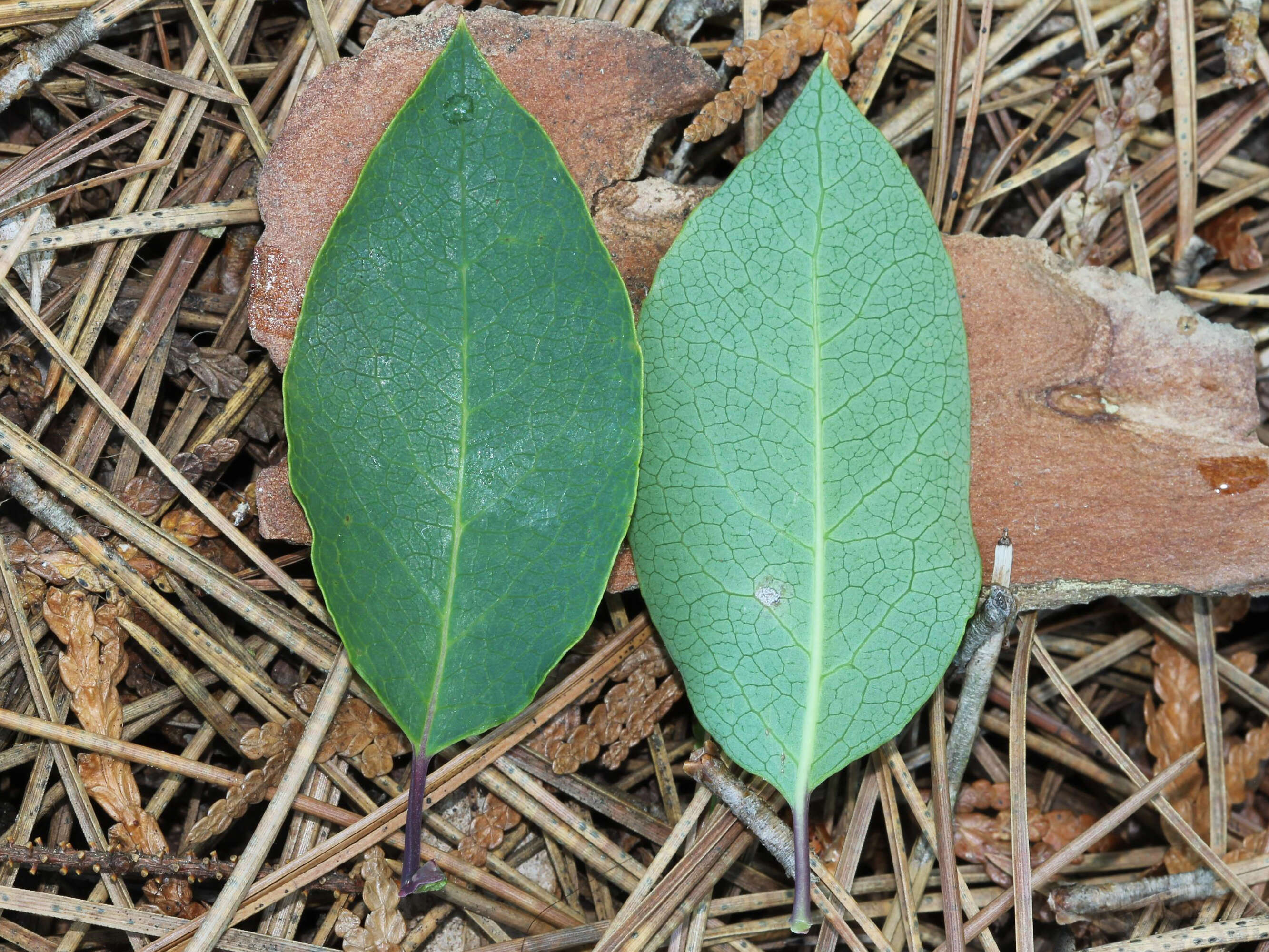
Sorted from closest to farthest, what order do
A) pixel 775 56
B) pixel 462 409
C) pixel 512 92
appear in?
pixel 462 409 < pixel 512 92 < pixel 775 56

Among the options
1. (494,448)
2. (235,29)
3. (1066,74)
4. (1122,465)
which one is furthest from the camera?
(1066,74)

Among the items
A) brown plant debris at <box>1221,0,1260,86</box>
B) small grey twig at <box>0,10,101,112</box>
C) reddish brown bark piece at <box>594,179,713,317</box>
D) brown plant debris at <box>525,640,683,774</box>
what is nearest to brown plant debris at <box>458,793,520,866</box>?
brown plant debris at <box>525,640,683,774</box>

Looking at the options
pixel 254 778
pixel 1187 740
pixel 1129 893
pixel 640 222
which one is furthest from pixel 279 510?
pixel 1187 740

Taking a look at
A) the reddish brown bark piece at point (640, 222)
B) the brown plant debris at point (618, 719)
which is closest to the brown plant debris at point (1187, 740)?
the brown plant debris at point (618, 719)

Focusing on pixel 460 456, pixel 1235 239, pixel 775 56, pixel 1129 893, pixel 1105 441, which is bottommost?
pixel 1129 893

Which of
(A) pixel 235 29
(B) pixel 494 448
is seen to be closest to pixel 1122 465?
(B) pixel 494 448

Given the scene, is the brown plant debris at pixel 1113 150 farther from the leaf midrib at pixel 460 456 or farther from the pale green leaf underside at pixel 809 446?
the leaf midrib at pixel 460 456

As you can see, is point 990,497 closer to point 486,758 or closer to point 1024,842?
point 1024,842

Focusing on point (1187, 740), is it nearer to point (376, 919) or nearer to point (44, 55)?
point (376, 919)
